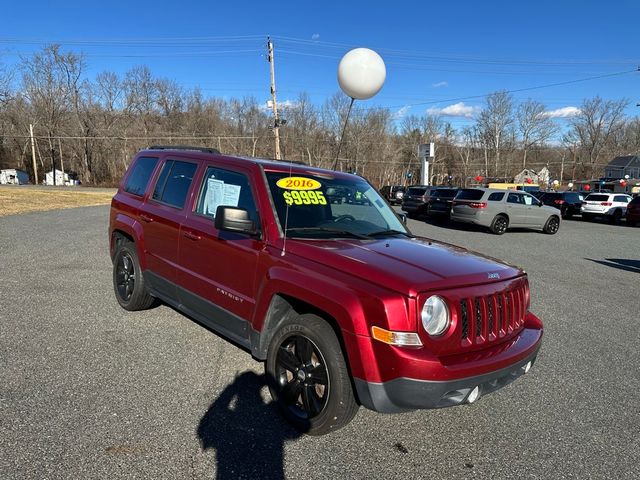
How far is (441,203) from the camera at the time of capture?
20062 mm

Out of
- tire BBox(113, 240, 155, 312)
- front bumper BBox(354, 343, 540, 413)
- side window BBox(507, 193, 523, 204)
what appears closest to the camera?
front bumper BBox(354, 343, 540, 413)

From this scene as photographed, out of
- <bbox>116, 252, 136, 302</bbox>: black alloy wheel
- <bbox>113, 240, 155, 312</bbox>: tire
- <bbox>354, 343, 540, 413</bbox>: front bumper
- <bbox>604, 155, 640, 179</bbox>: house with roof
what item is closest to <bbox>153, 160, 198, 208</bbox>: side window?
<bbox>113, 240, 155, 312</bbox>: tire

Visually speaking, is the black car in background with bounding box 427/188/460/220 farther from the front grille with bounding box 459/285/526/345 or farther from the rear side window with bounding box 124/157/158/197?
the front grille with bounding box 459/285/526/345

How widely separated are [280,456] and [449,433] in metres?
1.18

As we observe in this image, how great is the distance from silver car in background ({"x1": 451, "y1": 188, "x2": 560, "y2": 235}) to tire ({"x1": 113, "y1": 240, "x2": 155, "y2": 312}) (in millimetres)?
14137

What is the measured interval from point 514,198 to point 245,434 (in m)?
17.1

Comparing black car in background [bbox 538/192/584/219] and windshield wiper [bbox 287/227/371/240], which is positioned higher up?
windshield wiper [bbox 287/227/371/240]

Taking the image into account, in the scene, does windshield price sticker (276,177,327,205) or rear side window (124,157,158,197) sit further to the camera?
rear side window (124,157,158,197)

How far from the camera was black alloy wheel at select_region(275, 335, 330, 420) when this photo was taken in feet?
9.27

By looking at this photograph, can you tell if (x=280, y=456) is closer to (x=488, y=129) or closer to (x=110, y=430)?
(x=110, y=430)

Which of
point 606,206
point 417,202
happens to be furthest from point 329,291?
point 606,206

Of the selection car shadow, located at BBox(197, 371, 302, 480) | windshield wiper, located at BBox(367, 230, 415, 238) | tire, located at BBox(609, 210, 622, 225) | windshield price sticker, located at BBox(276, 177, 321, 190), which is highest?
windshield price sticker, located at BBox(276, 177, 321, 190)

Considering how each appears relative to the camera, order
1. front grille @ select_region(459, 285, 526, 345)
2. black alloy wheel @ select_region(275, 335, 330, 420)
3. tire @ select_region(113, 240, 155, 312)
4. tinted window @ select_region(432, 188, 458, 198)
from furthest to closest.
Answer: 1. tinted window @ select_region(432, 188, 458, 198)
2. tire @ select_region(113, 240, 155, 312)
3. black alloy wheel @ select_region(275, 335, 330, 420)
4. front grille @ select_region(459, 285, 526, 345)

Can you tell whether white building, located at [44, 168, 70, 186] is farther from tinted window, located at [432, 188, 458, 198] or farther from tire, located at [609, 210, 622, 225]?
tire, located at [609, 210, 622, 225]
